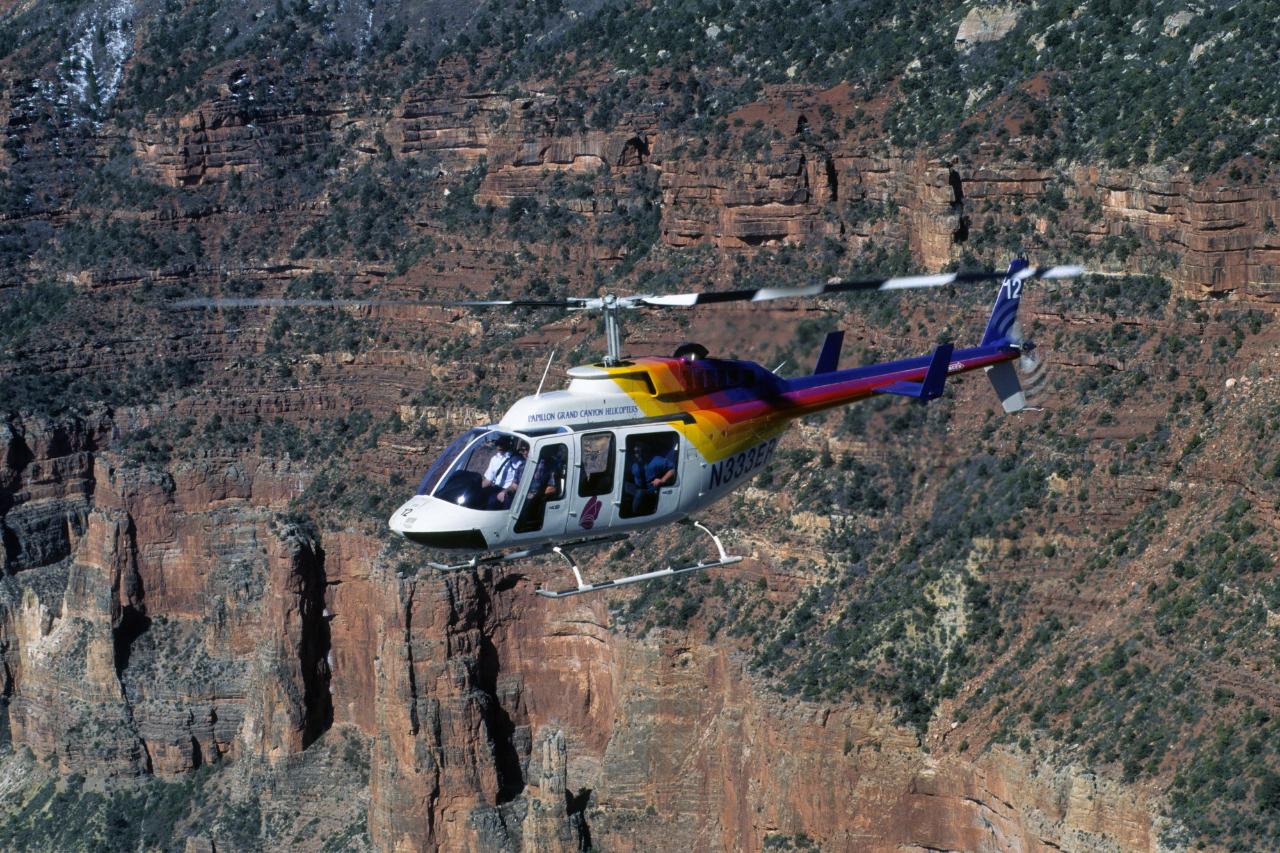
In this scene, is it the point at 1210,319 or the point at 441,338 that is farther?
the point at 441,338

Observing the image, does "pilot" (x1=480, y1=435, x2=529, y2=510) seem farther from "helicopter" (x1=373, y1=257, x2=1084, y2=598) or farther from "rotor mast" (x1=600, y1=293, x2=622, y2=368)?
"rotor mast" (x1=600, y1=293, x2=622, y2=368)

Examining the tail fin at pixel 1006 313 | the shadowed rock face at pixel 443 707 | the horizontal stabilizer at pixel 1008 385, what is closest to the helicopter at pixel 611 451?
the tail fin at pixel 1006 313

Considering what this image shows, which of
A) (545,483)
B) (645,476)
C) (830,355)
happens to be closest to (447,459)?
(545,483)

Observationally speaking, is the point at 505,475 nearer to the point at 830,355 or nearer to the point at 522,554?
the point at 522,554

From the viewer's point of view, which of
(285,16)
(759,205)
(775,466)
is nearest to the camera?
(775,466)

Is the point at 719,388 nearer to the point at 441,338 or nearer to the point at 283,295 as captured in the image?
the point at 441,338

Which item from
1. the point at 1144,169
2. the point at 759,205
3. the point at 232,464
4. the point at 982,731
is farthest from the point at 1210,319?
the point at 232,464
